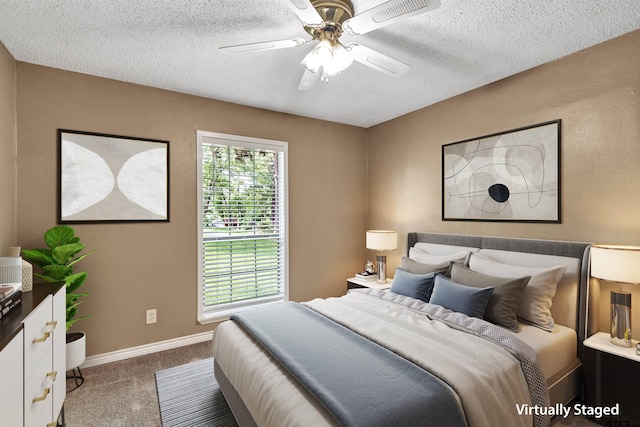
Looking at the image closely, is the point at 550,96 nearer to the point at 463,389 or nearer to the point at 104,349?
the point at 463,389

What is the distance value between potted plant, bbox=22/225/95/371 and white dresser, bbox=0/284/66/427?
1.41ft

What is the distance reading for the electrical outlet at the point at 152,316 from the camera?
3.13 meters

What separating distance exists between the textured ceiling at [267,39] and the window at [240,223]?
69 cm

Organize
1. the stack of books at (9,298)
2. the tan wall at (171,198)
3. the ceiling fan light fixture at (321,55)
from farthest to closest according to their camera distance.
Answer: the tan wall at (171,198), the ceiling fan light fixture at (321,55), the stack of books at (9,298)

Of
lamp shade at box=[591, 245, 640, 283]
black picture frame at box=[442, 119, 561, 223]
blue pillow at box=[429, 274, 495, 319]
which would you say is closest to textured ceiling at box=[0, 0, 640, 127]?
black picture frame at box=[442, 119, 561, 223]

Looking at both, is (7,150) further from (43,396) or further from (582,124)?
(582,124)

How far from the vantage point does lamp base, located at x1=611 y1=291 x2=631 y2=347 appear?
80.7 inches


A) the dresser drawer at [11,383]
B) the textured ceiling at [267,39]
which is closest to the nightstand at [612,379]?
the textured ceiling at [267,39]

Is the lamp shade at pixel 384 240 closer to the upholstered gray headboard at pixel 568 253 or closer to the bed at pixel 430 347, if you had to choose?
the bed at pixel 430 347

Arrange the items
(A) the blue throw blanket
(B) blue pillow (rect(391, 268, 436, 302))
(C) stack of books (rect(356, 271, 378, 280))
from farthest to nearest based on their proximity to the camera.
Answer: (C) stack of books (rect(356, 271, 378, 280)), (B) blue pillow (rect(391, 268, 436, 302)), (A) the blue throw blanket

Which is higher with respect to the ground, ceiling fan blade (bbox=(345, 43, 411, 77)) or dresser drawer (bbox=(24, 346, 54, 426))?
ceiling fan blade (bbox=(345, 43, 411, 77))

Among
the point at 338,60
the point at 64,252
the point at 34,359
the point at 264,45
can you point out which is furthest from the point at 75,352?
the point at 338,60

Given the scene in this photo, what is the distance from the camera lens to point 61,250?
2453mm

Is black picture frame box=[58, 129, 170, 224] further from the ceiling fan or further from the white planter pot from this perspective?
the ceiling fan
